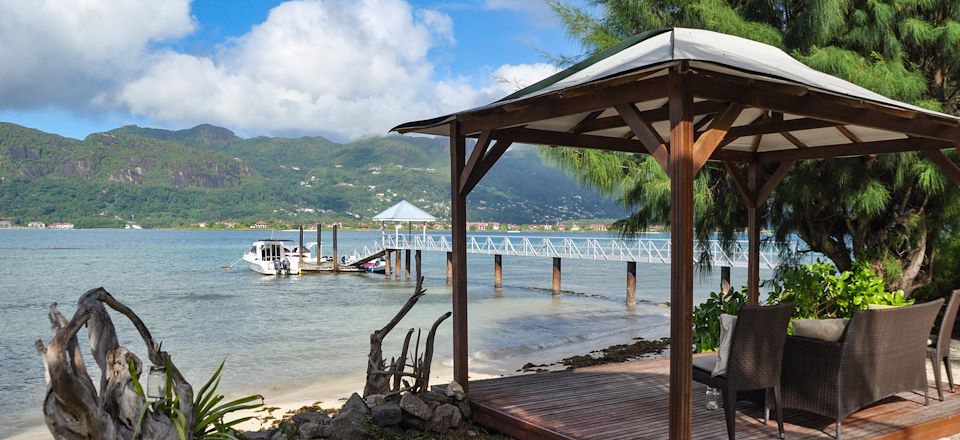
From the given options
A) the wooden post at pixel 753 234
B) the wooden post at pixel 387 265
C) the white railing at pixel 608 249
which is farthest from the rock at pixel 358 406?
the wooden post at pixel 387 265

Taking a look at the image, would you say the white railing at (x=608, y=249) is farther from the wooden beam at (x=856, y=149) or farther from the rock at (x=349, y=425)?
the rock at (x=349, y=425)

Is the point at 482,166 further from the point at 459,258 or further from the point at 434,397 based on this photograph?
the point at 434,397

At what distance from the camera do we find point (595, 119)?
5.34 m

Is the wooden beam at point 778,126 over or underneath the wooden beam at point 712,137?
over

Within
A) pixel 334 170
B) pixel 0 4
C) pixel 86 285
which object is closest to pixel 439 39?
pixel 334 170

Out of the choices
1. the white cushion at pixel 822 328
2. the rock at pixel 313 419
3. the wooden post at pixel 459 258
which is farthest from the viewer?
the wooden post at pixel 459 258

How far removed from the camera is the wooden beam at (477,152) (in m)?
4.82

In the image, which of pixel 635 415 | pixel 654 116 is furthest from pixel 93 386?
pixel 654 116

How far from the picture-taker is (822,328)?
4070 millimetres

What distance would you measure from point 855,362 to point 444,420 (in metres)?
2.55

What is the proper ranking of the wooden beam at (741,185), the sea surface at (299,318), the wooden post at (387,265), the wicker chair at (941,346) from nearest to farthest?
the wicker chair at (941,346) → the wooden beam at (741,185) → the sea surface at (299,318) → the wooden post at (387,265)

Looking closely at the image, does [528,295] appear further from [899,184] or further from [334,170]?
[334,170]

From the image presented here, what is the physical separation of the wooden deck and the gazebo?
1.73ft

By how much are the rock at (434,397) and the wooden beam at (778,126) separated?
3033 mm
